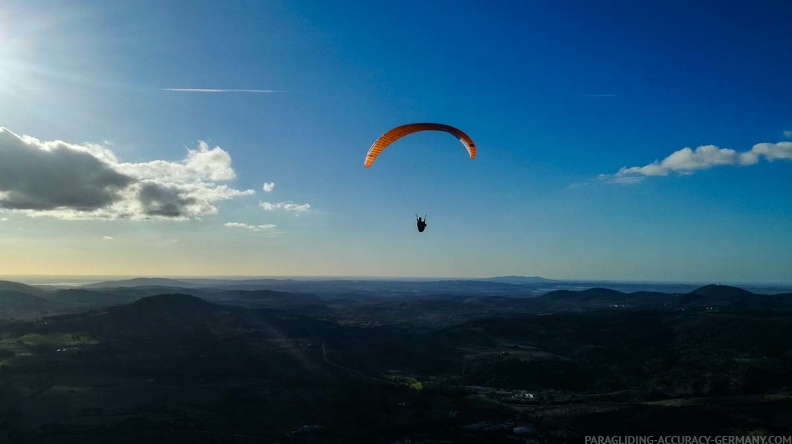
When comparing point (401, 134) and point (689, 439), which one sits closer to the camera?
point (401, 134)

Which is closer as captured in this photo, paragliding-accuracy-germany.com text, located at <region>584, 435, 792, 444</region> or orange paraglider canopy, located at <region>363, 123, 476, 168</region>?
orange paraglider canopy, located at <region>363, 123, 476, 168</region>

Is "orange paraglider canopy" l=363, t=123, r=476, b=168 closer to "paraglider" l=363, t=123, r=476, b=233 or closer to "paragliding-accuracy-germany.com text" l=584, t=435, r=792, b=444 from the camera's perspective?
"paraglider" l=363, t=123, r=476, b=233

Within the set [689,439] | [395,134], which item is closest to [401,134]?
[395,134]

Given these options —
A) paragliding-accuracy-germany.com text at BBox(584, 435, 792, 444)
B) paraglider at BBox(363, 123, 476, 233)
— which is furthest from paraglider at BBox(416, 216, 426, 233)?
paragliding-accuracy-germany.com text at BBox(584, 435, 792, 444)

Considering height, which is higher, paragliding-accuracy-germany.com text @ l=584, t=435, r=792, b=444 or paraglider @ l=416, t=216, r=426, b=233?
paraglider @ l=416, t=216, r=426, b=233

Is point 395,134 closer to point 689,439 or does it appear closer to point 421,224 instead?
point 421,224

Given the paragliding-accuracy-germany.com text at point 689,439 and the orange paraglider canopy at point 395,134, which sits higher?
the orange paraglider canopy at point 395,134

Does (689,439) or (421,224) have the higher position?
(421,224)

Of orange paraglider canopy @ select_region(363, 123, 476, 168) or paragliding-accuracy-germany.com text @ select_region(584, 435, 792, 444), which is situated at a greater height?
orange paraglider canopy @ select_region(363, 123, 476, 168)

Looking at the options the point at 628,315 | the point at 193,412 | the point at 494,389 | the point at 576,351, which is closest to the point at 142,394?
the point at 193,412

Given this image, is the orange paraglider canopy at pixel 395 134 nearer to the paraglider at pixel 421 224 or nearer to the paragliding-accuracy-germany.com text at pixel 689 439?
the paraglider at pixel 421 224

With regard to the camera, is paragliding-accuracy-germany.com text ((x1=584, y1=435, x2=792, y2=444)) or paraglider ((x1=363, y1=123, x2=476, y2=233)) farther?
paragliding-accuracy-germany.com text ((x1=584, y1=435, x2=792, y2=444))

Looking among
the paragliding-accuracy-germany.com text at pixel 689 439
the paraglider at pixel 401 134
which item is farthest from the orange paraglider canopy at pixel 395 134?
the paragliding-accuracy-germany.com text at pixel 689 439
